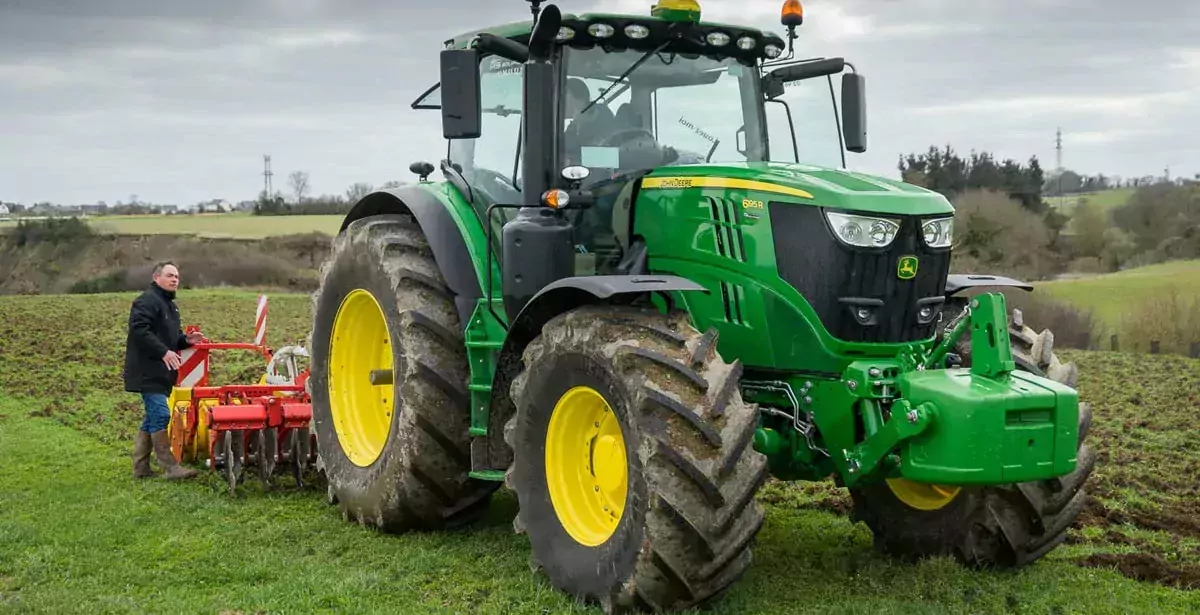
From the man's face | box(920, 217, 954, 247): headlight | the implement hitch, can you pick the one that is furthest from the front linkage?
the man's face

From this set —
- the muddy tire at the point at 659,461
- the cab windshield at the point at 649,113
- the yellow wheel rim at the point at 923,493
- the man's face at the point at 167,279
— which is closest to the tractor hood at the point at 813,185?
the cab windshield at the point at 649,113

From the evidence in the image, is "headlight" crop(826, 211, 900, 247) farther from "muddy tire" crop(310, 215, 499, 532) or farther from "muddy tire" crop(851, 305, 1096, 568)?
"muddy tire" crop(310, 215, 499, 532)

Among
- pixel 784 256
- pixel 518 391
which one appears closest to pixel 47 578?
pixel 518 391

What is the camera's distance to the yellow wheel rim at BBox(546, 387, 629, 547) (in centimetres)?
564

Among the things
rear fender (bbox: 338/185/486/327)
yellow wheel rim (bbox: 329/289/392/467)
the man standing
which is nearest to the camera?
rear fender (bbox: 338/185/486/327)

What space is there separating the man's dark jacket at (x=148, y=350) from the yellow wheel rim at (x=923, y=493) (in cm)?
561

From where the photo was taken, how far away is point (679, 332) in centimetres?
534

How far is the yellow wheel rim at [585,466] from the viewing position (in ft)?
18.5

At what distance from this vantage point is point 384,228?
761 cm

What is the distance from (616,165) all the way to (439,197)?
1.39m

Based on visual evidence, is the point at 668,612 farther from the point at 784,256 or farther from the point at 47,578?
the point at 47,578

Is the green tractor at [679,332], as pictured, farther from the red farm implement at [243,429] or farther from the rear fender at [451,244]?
the red farm implement at [243,429]

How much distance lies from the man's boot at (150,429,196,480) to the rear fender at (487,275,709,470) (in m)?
3.45

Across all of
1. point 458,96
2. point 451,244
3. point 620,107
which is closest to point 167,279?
point 451,244
